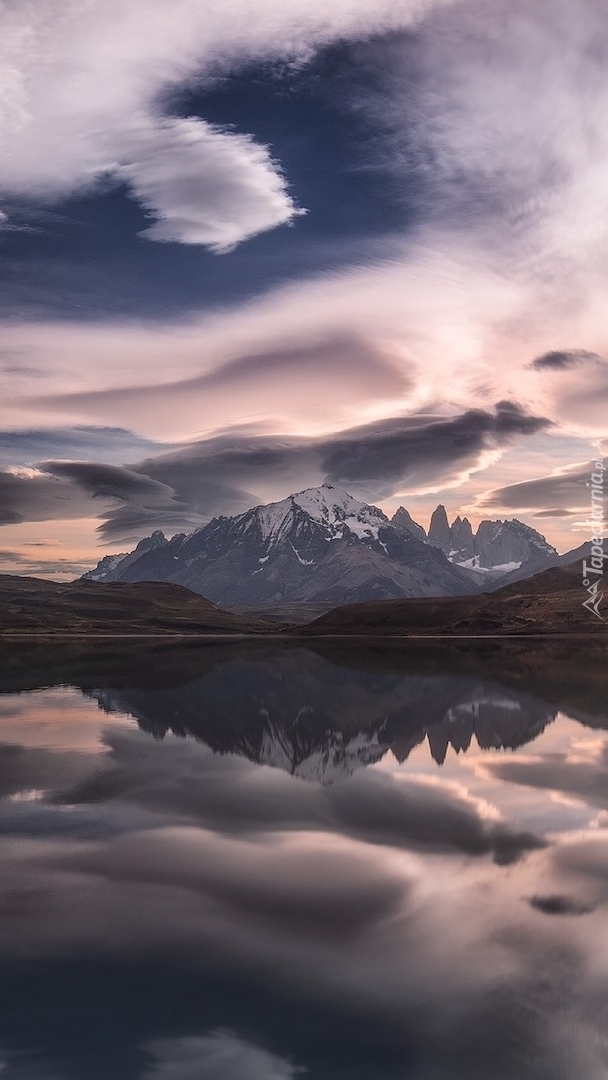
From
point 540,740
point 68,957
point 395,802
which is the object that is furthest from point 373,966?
point 540,740

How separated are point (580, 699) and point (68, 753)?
1837 inches

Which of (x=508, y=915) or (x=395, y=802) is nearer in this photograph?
(x=508, y=915)

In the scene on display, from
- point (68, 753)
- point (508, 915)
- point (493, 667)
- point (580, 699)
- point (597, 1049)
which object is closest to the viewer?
point (597, 1049)

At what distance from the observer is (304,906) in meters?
23.7

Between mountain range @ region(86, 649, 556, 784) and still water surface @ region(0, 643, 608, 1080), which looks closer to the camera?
still water surface @ region(0, 643, 608, 1080)

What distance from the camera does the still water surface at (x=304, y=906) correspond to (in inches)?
648

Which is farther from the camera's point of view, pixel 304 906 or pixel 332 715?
pixel 332 715

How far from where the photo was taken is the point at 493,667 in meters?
114

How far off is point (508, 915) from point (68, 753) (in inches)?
1275

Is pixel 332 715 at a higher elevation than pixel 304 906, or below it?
higher

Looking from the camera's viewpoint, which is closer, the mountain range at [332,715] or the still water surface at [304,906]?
the still water surface at [304,906]

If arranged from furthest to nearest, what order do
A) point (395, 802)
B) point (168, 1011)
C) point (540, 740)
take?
point (540, 740)
point (395, 802)
point (168, 1011)

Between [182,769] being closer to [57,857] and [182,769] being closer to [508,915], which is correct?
[57,857]

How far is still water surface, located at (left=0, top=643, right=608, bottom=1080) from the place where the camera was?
16453mm
